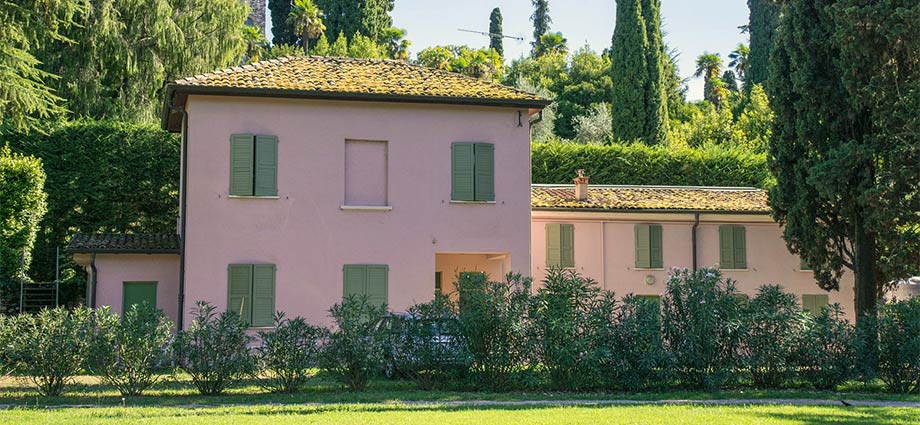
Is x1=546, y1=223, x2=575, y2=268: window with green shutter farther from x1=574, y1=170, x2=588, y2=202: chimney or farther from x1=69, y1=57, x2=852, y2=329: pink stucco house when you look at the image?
x1=69, y1=57, x2=852, y2=329: pink stucco house

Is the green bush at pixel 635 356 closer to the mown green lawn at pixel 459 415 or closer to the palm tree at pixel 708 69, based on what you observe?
the mown green lawn at pixel 459 415

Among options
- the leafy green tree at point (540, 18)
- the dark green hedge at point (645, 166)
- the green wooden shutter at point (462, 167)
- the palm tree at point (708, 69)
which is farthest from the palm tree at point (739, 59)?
the green wooden shutter at point (462, 167)

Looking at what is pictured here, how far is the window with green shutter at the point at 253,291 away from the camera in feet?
65.7

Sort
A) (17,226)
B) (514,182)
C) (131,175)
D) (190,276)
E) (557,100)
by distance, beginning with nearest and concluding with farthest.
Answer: (190,276)
(514,182)
(17,226)
(131,175)
(557,100)

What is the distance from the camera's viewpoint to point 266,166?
20.5 m

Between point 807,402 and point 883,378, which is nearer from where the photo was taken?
point 807,402

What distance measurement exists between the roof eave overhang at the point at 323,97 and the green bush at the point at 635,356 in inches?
267

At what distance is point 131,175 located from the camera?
2755cm

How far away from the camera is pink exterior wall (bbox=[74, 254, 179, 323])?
66.8 ft

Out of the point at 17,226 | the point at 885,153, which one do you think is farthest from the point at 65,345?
the point at 885,153

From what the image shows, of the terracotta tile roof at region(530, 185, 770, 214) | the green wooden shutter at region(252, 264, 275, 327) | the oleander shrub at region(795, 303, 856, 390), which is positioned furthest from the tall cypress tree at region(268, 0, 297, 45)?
the oleander shrub at region(795, 303, 856, 390)

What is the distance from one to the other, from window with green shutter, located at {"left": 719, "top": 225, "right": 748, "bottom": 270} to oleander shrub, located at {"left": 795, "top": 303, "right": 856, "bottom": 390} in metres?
8.89

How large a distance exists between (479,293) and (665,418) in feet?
14.7

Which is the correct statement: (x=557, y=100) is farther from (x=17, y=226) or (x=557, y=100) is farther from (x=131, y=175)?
(x=17, y=226)
